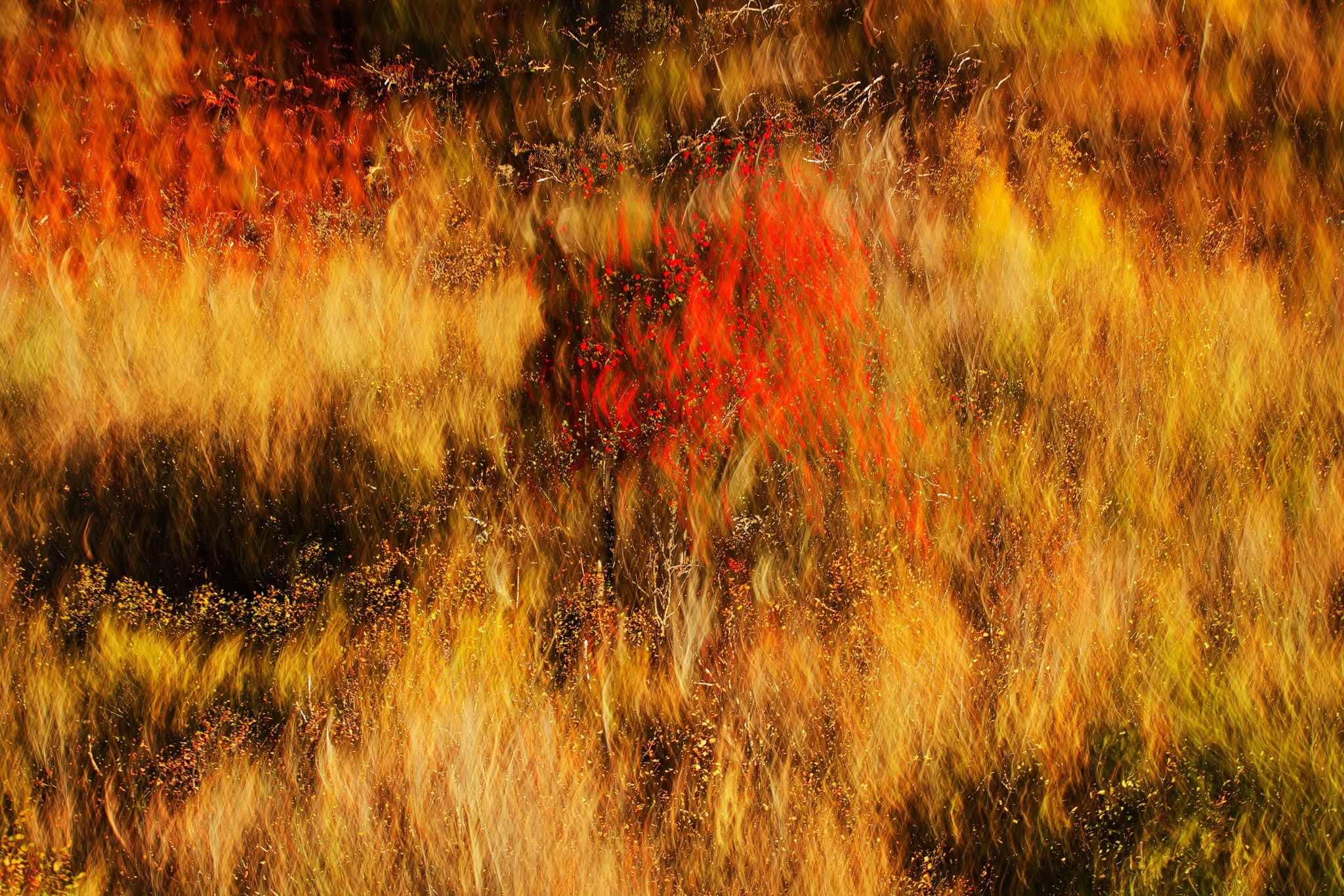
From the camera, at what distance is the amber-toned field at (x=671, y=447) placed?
180 cm

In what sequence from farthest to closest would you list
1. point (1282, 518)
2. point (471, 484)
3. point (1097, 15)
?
point (1097, 15), point (471, 484), point (1282, 518)

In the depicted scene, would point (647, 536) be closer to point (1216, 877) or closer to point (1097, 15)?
point (1216, 877)

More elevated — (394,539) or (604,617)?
(394,539)

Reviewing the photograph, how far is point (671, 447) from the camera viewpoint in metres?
2.16

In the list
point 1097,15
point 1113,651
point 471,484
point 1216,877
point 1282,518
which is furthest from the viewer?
point 1097,15

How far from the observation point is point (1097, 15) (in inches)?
96.0

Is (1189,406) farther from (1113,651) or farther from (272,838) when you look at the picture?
(272,838)

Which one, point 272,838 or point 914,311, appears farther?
point 914,311

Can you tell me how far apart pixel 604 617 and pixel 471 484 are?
52 centimetres

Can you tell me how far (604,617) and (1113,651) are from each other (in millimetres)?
1170

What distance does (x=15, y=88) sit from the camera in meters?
2.54

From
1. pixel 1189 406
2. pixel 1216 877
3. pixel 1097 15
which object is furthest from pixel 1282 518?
pixel 1097 15

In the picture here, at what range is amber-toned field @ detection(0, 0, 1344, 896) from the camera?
1798 mm

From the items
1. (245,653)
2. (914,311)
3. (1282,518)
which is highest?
(914,311)
